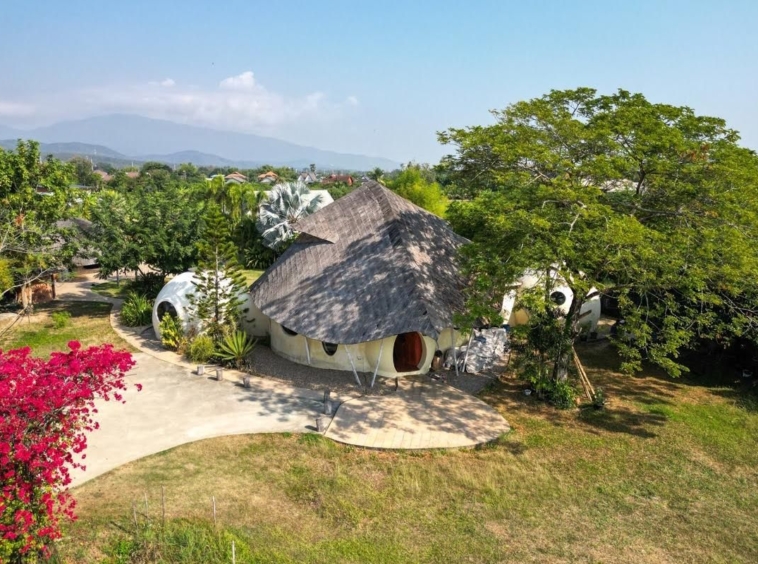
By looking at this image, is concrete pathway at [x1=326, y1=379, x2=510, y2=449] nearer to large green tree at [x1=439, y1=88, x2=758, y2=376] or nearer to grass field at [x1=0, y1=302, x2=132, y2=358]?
large green tree at [x1=439, y1=88, x2=758, y2=376]

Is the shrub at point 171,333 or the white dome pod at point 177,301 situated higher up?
the white dome pod at point 177,301

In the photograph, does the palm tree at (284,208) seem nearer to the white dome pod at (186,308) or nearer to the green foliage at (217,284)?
the white dome pod at (186,308)

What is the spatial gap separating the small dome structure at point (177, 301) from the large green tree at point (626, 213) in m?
14.2

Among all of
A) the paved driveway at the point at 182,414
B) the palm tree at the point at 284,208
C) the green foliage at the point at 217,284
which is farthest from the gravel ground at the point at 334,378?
the palm tree at the point at 284,208

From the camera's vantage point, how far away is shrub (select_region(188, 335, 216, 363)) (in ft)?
72.0

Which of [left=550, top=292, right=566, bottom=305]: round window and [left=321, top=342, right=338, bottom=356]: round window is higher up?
[left=550, top=292, right=566, bottom=305]: round window

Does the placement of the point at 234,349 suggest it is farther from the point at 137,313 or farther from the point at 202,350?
the point at 137,313

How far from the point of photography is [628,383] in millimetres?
20781

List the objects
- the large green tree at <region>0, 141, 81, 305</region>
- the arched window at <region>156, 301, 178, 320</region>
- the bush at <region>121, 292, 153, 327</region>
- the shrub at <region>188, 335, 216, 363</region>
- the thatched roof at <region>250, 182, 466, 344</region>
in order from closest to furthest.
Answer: the thatched roof at <region>250, 182, 466, 344</region> < the shrub at <region>188, 335, 216, 363</region> < the large green tree at <region>0, 141, 81, 305</region> < the arched window at <region>156, 301, 178, 320</region> < the bush at <region>121, 292, 153, 327</region>

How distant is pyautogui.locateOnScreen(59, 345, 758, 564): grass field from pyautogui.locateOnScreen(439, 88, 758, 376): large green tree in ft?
10.6

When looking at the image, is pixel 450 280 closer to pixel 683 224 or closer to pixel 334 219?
pixel 334 219

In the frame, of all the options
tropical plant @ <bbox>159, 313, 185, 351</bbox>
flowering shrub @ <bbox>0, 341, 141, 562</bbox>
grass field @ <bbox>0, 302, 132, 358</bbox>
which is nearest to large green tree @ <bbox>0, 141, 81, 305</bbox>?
grass field @ <bbox>0, 302, 132, 358</bbox>

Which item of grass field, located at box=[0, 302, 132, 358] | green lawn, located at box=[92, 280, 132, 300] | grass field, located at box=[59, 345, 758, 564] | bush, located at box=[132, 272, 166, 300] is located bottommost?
grass field, located at box=[0, 302, 132, 358]

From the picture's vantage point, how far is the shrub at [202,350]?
864 inches
